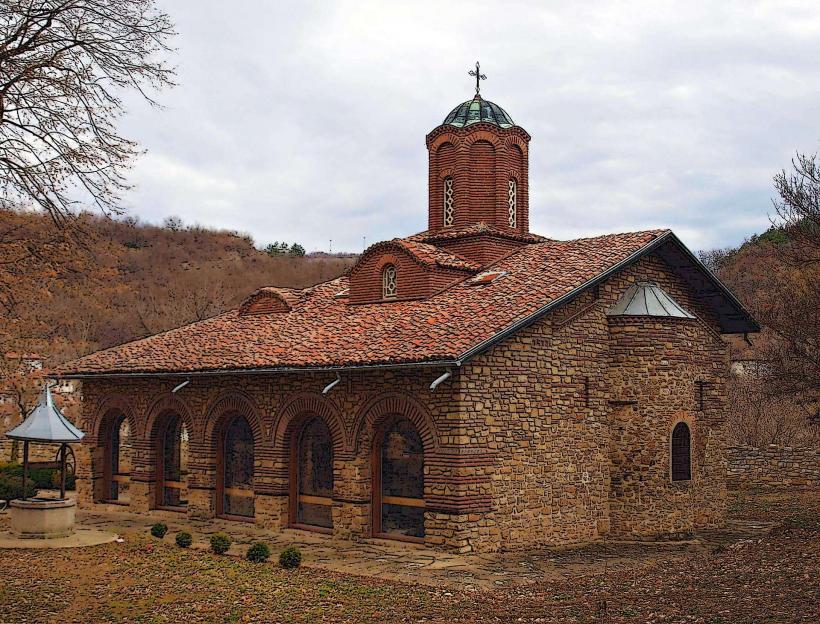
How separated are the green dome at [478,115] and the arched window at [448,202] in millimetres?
1308

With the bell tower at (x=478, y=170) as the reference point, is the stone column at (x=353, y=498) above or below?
below

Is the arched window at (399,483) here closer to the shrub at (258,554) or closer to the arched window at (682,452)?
the shrub at (258,554)

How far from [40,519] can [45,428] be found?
1.61 metres

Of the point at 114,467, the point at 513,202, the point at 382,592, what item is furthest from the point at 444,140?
the point at 382,592

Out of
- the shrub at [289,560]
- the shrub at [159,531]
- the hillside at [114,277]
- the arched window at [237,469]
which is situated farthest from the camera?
the arched window at [237,469]

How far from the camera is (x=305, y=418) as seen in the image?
16.9 m

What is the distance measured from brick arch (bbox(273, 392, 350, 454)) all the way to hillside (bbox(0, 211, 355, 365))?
3651 mm

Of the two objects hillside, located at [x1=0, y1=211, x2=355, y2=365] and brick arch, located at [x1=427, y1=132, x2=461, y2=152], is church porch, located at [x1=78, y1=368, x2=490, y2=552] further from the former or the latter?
brick arch, located at [x1=427, y1=132, x2=461, y2=152]

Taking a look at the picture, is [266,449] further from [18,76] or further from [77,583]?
[18,76]

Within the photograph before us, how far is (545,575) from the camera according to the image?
12.8 m

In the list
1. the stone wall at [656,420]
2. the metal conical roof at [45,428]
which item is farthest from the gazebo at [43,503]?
the stone wall at [656,420]

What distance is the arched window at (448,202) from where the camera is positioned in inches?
816

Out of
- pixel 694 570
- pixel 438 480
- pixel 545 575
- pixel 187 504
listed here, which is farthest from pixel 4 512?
pixel 694 570

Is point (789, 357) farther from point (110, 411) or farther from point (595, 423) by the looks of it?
point (110, 411)
